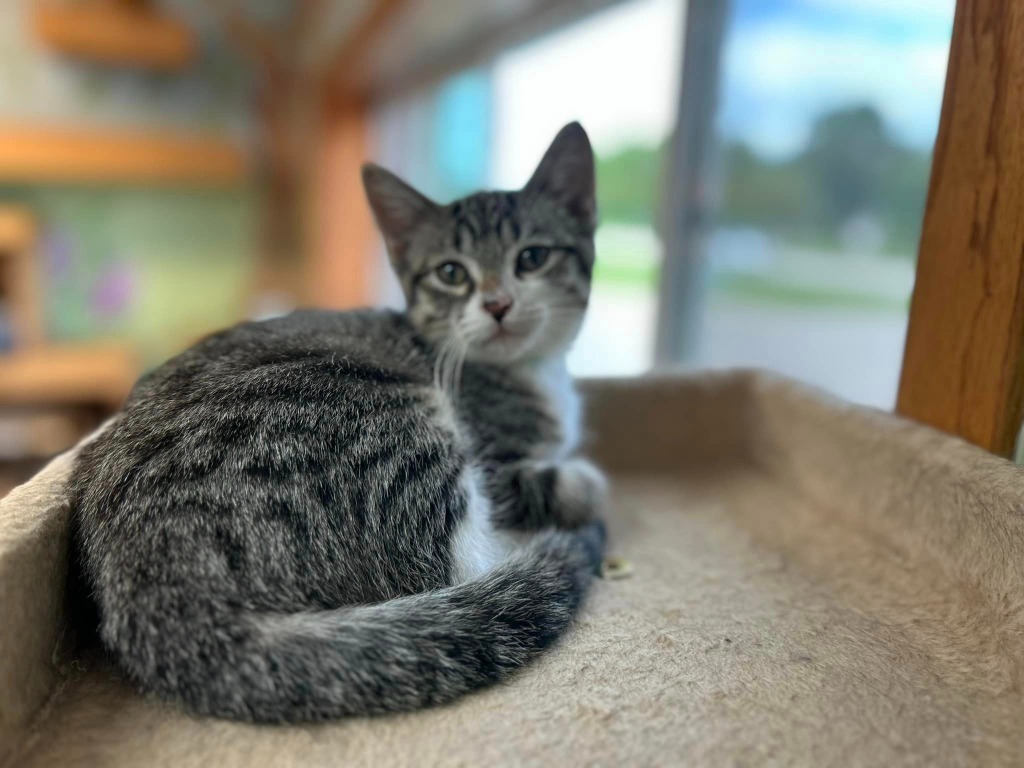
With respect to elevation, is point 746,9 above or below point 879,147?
above

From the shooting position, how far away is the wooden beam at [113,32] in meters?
3.22

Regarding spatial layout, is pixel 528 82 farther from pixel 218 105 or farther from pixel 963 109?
pixel 218 105

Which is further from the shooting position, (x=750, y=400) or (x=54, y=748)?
(x=750, y=400)

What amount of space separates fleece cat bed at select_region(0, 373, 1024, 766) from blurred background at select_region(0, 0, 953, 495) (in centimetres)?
40

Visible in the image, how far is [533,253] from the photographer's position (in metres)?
1.31

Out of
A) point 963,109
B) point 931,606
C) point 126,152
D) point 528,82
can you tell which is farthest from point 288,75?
point 931,606

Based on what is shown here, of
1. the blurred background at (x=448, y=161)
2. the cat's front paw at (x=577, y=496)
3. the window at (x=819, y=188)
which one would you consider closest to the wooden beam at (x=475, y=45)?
the blurred background at (x=448, y=161)

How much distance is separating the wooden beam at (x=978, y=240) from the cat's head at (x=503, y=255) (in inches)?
22.4

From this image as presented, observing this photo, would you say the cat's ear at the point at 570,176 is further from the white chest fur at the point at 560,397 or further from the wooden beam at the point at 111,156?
the wooden beam at the point at 111,156

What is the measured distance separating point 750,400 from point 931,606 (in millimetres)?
676

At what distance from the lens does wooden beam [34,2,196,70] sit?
10.6ft

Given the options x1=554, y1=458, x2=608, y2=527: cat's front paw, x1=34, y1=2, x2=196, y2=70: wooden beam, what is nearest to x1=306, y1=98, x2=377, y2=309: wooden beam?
x1=34, y1=2, x2=196, y2=70: wooden beam

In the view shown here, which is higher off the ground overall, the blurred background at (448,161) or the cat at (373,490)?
the blurred background at (448,161)

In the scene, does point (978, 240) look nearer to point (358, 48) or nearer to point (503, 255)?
point (503, 255)
